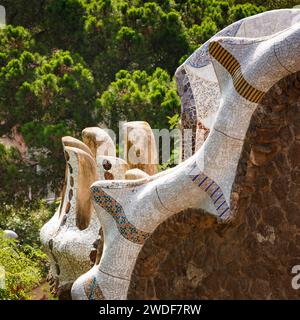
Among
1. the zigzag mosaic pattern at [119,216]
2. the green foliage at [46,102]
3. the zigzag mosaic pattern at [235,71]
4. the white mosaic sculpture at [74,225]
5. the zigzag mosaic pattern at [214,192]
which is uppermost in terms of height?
the zigzag mosaic pattern at [235,71]

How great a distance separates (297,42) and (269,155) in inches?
28.6

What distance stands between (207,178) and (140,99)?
21.9 ft

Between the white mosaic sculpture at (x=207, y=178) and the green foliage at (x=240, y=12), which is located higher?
the white mosaic sculpture at (x=207, y=178)

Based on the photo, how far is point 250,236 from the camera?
234 inches

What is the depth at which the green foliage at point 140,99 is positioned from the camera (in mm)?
12062

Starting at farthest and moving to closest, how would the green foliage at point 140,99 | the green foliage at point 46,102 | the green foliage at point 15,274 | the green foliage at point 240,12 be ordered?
1. the green foliage at point 240,12
2. the green foliage at point 46,102
3. the green foliage at point 140,99
4. the green foliage at point 15,274

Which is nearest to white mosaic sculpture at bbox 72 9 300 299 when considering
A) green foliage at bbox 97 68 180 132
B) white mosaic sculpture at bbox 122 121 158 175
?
white mosaic sculpture at bbox 122 121 158 175

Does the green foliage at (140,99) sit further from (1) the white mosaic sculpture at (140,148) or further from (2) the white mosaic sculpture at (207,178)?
(2) the white mosaic sculpture at (207,178)

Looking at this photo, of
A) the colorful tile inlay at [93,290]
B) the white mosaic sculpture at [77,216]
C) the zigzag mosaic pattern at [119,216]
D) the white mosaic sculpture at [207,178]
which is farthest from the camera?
the white mosaic sculpture at [77,216]

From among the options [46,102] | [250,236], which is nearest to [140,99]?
[46,102]

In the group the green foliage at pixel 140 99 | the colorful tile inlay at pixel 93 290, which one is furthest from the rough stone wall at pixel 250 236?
the green foliage at pixel 140 99

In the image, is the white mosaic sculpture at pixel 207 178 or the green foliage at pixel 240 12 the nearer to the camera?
the white mosaic sculpture at pixel 207 178

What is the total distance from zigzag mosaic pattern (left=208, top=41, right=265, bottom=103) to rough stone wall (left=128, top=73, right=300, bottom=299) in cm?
8

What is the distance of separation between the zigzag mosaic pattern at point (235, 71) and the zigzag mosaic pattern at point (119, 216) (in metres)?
1.10
